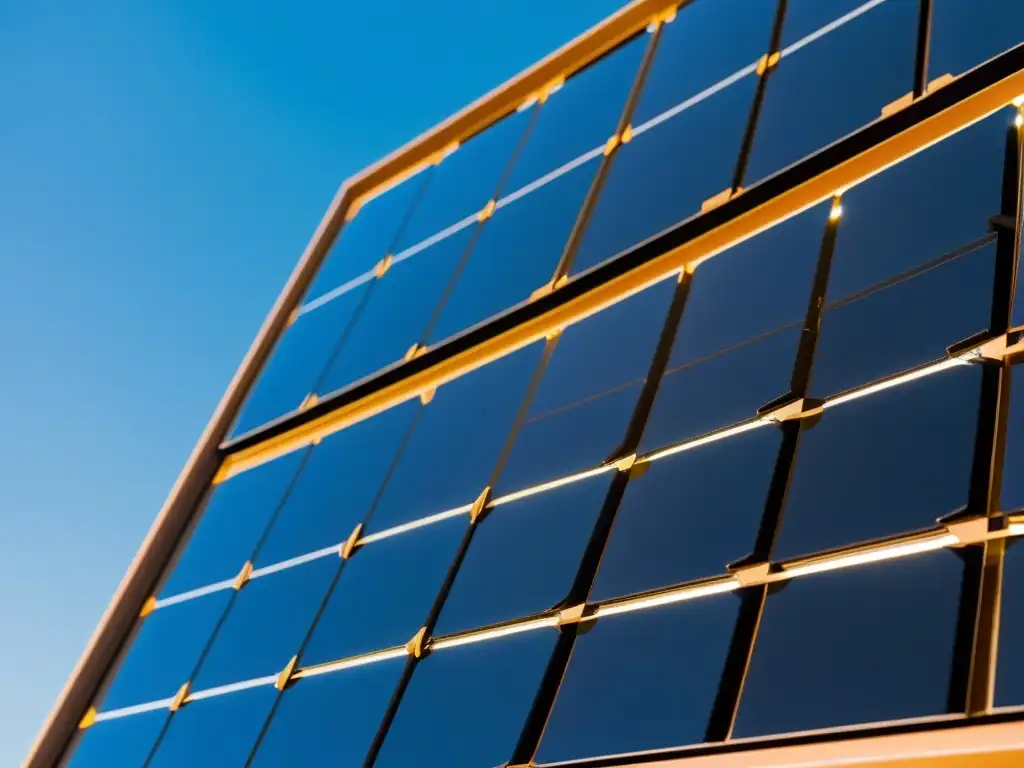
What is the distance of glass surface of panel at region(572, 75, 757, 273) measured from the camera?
10.1 m

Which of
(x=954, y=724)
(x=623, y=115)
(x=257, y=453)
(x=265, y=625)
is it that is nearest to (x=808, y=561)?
(x=954, y=724)

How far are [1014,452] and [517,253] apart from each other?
762 centimetres

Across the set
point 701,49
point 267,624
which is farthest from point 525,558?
point 701,49

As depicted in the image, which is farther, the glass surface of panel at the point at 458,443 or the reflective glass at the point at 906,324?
the glass surface of panel at the point at 458,443

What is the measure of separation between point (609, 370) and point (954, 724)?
4838 mm

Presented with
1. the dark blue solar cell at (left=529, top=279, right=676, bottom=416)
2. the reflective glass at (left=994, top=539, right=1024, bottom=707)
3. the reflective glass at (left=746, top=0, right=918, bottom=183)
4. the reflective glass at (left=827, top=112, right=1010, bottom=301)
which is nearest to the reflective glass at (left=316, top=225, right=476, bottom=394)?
the dark blue solar cell at (left=529, top=279, right=676, bottom=416)

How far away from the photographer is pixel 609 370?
8914 millimetres

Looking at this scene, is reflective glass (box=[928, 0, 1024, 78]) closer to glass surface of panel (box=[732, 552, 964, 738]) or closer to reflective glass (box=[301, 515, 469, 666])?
glass surface of panel (box=[732, 552, 964, 738])

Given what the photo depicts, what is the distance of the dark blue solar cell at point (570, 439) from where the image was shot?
8180 millimetres

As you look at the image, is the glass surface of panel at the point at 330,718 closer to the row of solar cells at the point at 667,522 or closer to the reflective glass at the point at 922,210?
the row of solar cells at the point at 667,522

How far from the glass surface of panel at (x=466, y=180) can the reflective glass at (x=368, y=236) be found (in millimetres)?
377

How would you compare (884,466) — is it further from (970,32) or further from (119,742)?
(119,742)

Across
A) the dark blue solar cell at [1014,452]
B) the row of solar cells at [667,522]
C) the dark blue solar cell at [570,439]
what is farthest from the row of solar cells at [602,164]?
the dark blue solar cell at [1014,452]

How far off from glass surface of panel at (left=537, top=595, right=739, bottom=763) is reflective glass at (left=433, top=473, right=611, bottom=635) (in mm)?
750
